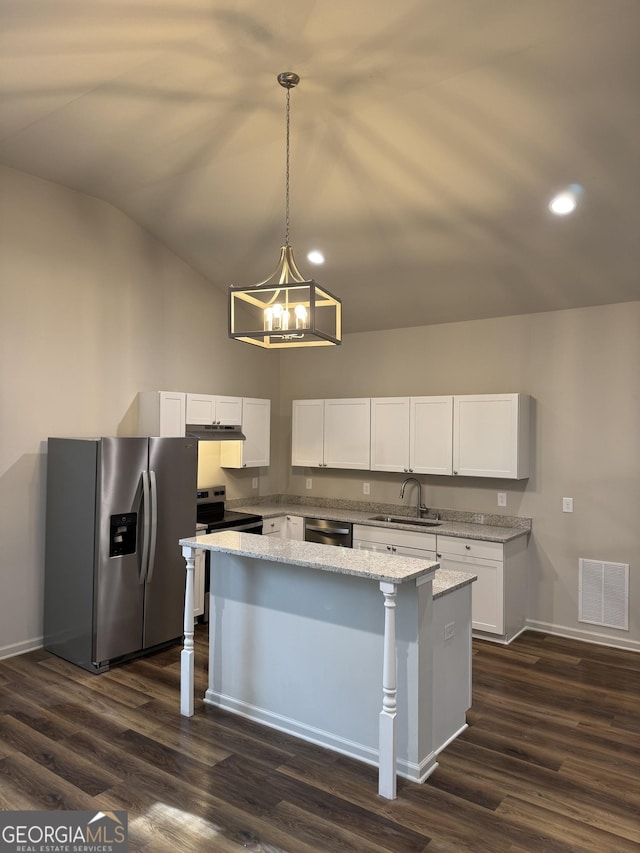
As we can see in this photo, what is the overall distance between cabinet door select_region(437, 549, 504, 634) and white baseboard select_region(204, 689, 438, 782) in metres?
1.94

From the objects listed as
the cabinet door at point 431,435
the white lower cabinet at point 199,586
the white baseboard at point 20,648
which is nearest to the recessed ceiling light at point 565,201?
the cabinet door at point 431,435

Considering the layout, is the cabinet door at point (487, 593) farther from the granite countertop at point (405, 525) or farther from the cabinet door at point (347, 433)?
the cabinet door at point (347, 433)

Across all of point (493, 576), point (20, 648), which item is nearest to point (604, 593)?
point (493, 576)

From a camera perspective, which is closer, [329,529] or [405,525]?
[405,525]

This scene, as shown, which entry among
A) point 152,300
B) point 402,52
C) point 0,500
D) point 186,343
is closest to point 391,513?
point 186,343

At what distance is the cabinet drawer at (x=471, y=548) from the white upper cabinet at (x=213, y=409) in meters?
2.20

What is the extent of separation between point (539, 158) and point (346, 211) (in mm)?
1413

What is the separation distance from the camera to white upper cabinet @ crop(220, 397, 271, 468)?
5.84 metres

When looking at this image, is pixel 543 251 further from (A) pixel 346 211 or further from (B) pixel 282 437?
(B) pixel 282 437

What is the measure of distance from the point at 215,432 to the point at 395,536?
1.88 m

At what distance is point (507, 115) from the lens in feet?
10.6

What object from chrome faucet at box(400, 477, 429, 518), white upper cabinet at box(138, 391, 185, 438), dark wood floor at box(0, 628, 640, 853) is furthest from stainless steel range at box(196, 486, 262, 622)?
chrome faucet at box(400, 477, 429, 518)

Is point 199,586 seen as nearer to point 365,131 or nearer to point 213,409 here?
point 213,409

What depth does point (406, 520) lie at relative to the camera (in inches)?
220
